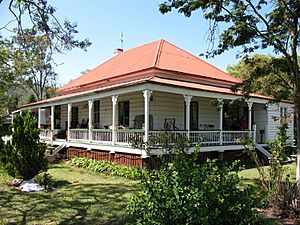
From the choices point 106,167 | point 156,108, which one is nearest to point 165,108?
point 156,108

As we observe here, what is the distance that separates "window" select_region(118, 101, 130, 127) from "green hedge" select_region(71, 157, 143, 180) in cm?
347

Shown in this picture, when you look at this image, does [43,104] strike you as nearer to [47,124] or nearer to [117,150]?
[47,124]

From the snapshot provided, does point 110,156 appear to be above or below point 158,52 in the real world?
below

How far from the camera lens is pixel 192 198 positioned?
4.16m

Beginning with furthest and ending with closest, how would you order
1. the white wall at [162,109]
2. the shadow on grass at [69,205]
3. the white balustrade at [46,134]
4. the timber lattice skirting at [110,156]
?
the white balustrade at [46,134] < the white wall at [162,109] < the timber lattice skirting at [110,156] < the shadow on grass at [69,205]

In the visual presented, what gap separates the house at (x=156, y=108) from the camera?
1394 cm

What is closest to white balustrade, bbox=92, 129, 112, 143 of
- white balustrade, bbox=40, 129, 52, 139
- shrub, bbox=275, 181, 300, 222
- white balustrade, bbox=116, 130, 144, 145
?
white balustrade, bbox=116, 130, 144, 145

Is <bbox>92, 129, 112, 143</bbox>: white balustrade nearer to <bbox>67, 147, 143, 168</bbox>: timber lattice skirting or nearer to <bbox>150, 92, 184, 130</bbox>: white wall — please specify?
<bbox>67, 147, 143, 168</bbox>: timber lattice skirting

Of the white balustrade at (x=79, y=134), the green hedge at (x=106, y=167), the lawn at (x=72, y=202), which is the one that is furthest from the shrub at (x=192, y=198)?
the white balustrade at (x=79, y=134)

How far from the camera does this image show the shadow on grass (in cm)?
647

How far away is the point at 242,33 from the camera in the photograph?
26.6 feet

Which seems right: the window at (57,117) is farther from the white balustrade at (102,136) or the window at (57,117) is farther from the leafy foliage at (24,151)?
the leafy foliage at (24,151)

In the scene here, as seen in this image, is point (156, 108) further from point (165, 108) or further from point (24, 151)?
point (24, 151)

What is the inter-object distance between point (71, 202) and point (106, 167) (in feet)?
18.9
